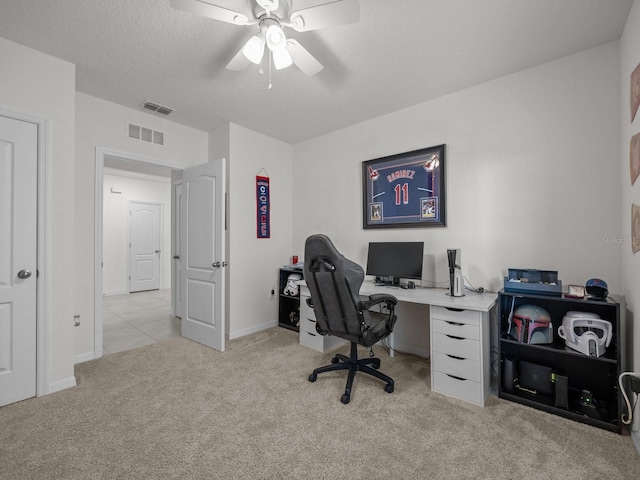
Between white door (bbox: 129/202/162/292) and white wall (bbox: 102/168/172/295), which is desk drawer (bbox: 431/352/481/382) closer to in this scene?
white wall (bbox: 102/168/172/295)

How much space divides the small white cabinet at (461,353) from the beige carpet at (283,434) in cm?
12

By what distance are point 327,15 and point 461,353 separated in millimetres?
2336

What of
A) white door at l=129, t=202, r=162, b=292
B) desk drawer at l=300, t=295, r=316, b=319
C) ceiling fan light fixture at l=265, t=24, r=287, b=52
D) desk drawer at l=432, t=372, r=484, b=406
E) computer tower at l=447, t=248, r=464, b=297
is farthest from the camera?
white door at l=129, t=202, r=162, b=292

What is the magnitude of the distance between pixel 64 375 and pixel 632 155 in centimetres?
424

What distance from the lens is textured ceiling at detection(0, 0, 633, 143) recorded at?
183cm

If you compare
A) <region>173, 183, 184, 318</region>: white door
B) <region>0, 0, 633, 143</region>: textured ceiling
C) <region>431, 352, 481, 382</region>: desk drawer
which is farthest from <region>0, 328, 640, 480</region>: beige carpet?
<region>0, 0, 633, 143</region>: textured ceiling

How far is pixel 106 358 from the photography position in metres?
2.90

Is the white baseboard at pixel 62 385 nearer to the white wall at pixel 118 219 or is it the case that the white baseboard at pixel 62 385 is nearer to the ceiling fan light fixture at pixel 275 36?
the ceiling fan light fixture at pixel 275 36

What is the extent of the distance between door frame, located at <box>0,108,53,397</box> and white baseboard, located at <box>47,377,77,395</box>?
14 mm

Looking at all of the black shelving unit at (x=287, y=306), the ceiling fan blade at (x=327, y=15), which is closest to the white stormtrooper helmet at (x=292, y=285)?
the black shelving unit at (x=287, y=306)

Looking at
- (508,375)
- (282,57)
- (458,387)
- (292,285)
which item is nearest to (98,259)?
(292,285)

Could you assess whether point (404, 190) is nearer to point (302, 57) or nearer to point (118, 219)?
point (302, 57)

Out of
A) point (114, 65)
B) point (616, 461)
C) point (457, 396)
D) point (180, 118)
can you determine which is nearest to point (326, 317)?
point (457, 396)

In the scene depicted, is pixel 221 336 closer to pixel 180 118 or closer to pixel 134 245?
pixel 180 118
